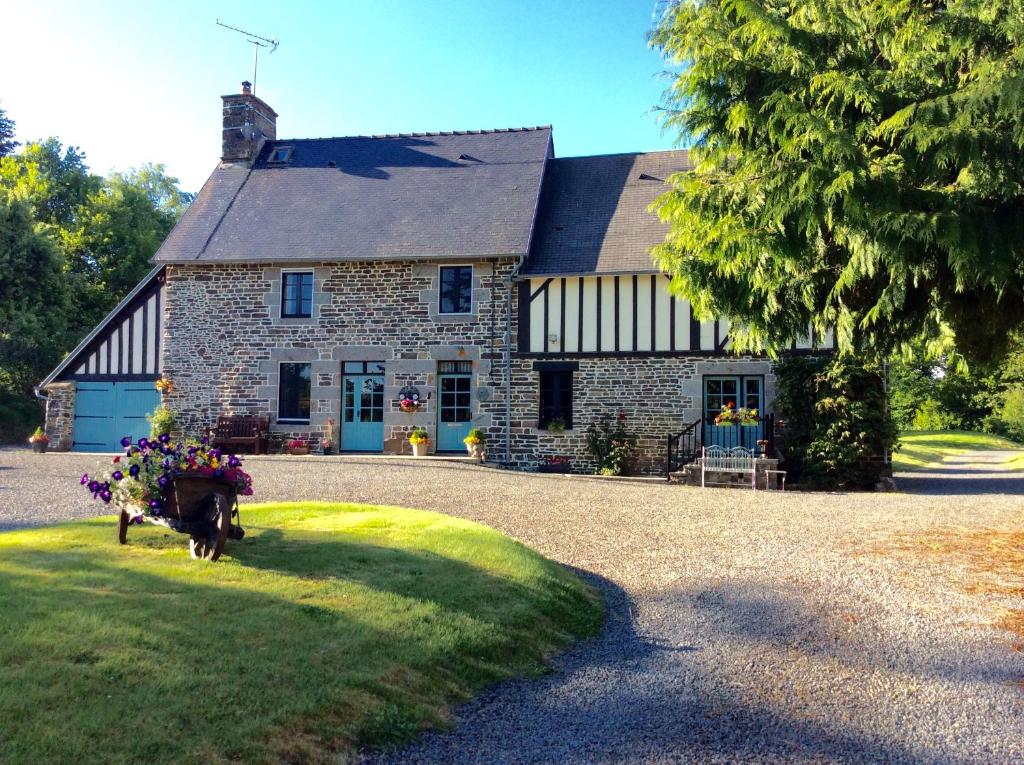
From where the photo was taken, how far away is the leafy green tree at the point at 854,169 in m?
5.15

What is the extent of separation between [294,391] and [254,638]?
13.6 metres

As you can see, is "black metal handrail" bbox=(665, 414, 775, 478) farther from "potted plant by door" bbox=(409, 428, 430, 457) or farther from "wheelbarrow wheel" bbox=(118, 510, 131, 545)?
"wheelbarrow wheel" bbox=(118, 510, 131, 545)

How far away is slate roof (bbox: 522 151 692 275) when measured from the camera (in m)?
15.8

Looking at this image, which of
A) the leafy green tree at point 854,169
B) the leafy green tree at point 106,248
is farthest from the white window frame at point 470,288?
the leafy green tree at point 106,248

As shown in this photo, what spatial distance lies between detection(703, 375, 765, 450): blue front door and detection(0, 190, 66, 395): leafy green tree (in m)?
17.7

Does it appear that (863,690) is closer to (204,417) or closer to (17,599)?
(17,599)

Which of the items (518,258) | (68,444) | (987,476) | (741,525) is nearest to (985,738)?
(741,525)

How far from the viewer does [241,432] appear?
1662 cm

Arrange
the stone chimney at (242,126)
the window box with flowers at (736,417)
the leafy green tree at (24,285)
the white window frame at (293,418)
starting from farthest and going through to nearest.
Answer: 1. the leafy green tree at (24,285)
2. the stone chimney at (242,126)
3. the white window frame at (293,418)
4. the window box with flowers at (736,417)

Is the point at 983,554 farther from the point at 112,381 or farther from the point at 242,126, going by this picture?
the point at 242,126

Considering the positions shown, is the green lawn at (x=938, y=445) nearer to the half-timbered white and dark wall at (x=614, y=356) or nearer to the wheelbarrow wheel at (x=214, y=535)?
the half-timbered white and dark wall at (x=614, y=356)

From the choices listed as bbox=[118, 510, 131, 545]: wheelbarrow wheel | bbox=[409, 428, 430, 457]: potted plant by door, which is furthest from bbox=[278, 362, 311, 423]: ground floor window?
bbox=[118, 510, 131, 545]: wheelbarrow wheel

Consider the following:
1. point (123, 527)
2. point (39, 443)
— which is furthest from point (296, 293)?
point (123, 527)

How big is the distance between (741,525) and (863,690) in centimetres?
474
